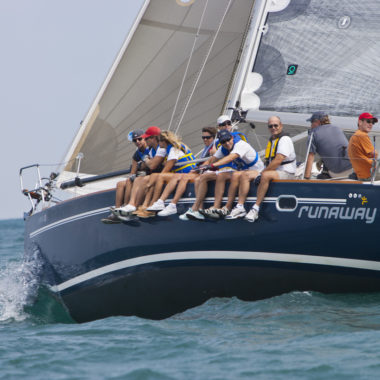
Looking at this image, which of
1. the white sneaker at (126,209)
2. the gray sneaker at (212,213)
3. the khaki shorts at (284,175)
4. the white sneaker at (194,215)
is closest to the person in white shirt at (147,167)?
the white sneaker at (126,209)

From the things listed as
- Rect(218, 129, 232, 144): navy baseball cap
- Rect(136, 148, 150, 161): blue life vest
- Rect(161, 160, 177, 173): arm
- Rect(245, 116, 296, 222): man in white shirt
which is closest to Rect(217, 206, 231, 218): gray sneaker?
Rect(245, 116, 296, 222): man in white shirt

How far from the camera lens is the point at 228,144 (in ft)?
22.7

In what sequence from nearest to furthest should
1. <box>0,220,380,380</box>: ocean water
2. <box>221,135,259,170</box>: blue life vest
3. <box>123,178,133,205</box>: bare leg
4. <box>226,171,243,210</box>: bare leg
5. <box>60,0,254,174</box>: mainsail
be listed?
<box>0,220,380,380</box>: ocean water, <box>226,171,243,210</box>: bare leg, <box>221,135,259,170</box>: blue life vest, <box>123,178,133,205</box>: bare leg, <box>60,0,254,174</box>: mainsail

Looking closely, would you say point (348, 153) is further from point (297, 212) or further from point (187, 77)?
point (187, 77)

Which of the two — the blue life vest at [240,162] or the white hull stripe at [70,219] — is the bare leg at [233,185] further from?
the white hull stripe at [70,219]

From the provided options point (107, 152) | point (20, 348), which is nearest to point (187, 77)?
point (107, 152)

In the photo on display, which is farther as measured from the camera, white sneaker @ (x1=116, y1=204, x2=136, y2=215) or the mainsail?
the mainsail

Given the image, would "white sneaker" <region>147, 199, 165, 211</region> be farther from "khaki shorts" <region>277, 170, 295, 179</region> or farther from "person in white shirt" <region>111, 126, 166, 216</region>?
"khaki shorts" <region>277, 170, 295, 179</region>

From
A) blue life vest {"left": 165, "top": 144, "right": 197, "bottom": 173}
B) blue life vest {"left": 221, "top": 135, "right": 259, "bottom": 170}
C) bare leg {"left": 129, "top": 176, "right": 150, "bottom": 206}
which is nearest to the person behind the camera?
blue life vest {"left": 221, "top": 135, "right": 259, "bottom": 170}

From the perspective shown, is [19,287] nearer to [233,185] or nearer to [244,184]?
[233,185]

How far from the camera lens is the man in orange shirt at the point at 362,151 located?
6.69 metres

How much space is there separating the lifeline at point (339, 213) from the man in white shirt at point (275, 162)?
1.25 feet

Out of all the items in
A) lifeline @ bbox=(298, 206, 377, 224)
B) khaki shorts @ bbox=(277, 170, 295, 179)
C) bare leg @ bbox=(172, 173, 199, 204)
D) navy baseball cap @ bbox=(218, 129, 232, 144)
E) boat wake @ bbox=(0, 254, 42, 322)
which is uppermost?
navy baseball cap @ bbox=(218, 129, 232, 144)

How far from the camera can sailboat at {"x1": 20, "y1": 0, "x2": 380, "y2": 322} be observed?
21.7 feet
